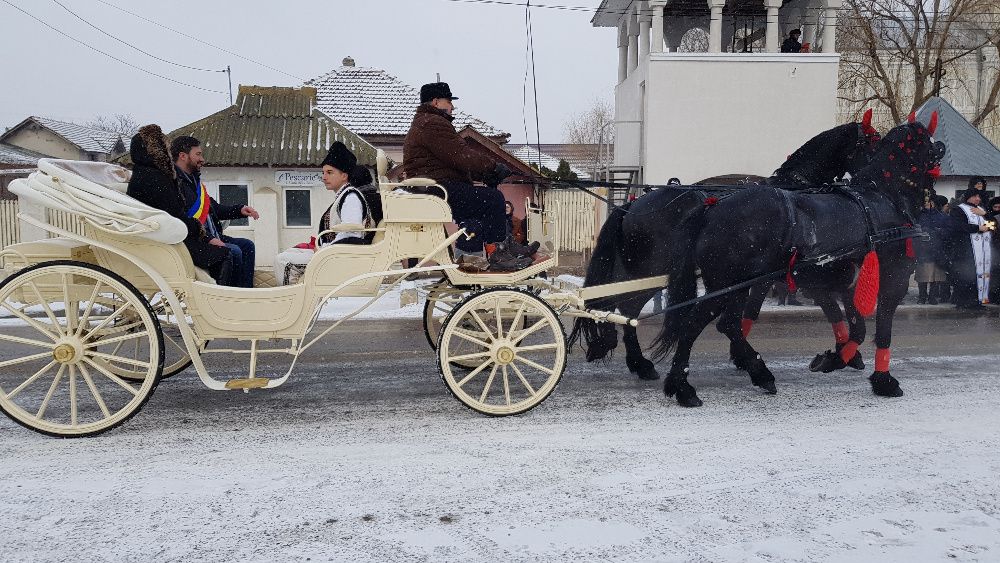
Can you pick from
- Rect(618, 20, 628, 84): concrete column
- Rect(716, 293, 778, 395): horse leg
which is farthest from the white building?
Rect(716, 293, 778, 395): horse leg

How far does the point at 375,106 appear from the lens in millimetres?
18734

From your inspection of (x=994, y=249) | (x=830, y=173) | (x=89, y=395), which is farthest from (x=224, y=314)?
(x=994, y=249)

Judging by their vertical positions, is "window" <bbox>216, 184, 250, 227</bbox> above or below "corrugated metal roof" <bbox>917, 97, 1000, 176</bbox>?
below

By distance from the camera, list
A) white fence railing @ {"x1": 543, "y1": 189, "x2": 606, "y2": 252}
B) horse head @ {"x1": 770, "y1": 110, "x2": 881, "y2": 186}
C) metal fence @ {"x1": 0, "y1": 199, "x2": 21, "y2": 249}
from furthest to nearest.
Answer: white fence railing @ {"x1": 543, "y1": 189, "x2": 606, "y2": 252} → metal fence @ {"x1": 0, "y1": 199, "x2": 21, "y2": 249} → horse head @ {"x1": 770, "y1": 110, "x2": 881, "y2": 186}

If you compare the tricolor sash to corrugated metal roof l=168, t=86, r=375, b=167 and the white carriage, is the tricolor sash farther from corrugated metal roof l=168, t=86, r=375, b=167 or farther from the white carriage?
corrugated metal roof l=168, t=86, r=375, b=167

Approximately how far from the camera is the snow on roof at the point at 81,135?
34.6 m

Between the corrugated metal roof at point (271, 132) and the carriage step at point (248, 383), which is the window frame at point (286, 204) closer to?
the corrugated metal roof at point (271, 132)

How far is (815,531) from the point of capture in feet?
9.47

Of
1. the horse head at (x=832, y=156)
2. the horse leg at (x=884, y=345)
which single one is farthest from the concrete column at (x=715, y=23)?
the horse leg at (x=884, y=345)

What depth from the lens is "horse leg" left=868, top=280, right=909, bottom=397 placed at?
487cm

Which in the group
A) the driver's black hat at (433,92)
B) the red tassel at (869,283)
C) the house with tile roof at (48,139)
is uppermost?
the house with tile roof at (48,139)

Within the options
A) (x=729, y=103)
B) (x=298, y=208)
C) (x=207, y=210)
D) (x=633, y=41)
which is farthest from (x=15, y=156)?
(x=207, y=210)

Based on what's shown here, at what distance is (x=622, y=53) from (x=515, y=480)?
16.6 meters

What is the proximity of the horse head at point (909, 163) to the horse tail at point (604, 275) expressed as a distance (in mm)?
1954
